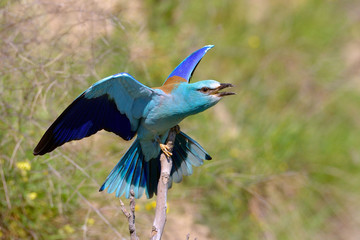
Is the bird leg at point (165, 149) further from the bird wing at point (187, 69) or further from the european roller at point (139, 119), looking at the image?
the bird wing at point (187, 69)

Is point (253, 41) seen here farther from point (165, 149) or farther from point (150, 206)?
point (165, 149)

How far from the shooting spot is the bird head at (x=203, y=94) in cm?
247

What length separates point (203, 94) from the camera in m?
2.49

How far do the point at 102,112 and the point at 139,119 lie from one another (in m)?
0.21

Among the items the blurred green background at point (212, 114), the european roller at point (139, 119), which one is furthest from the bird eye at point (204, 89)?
the blurred green background at point (212, 114)

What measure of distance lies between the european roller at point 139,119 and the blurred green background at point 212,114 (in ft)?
1.03

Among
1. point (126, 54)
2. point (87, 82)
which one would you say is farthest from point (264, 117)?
point (87, 82)

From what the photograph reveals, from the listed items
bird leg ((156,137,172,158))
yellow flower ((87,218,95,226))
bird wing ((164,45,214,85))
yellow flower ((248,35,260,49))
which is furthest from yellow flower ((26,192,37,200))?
yellow flower ((248,35,260,49))

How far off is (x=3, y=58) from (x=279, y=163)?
2.61m

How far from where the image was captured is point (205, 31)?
5.04 m

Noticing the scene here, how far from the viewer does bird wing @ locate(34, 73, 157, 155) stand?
2414 mm

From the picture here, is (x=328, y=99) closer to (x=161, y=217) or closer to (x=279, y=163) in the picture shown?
(x=279, y=163)

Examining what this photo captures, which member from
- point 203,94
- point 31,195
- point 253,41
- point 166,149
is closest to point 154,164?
point 166,149

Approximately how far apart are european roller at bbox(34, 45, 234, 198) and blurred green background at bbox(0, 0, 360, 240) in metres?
0.32
